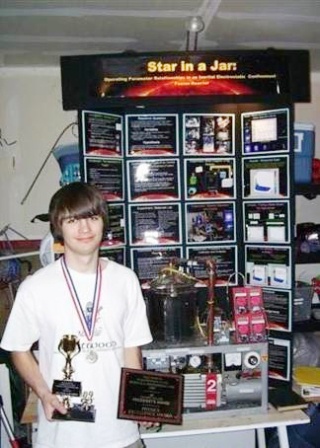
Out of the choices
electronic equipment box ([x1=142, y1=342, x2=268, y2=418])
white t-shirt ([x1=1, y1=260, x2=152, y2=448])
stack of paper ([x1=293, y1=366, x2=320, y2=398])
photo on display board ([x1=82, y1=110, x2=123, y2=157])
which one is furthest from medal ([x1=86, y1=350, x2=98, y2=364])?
stack of paper ([x1=293, y1=366, x2=320, y2=398])

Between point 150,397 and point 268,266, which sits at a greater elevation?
point 268,266

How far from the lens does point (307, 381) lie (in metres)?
2.68

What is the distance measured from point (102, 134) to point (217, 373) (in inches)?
58.4

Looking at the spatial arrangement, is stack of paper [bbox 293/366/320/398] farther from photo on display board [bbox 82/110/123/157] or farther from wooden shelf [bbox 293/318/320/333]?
photo on display board [bbox 82/110/123/157]

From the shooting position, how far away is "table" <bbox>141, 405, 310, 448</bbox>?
2100 millimetres

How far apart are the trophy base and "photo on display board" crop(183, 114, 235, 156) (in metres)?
1.67

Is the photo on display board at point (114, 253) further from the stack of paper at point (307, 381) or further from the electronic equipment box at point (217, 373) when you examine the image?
the stack of paper at point (307, 381)

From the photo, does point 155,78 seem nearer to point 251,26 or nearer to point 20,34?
point 251,26

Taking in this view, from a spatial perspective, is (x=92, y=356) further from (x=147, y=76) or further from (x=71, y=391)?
(x=147, y=76)

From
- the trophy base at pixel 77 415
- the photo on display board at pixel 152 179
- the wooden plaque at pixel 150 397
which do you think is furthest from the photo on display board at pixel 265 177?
the trophy base at pixel 77 415

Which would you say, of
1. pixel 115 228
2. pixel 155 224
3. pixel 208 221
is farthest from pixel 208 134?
pixel 115 228

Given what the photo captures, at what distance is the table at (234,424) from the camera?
6.89 ft

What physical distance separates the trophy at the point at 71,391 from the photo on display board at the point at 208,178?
1.44m

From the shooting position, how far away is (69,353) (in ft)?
5.05
